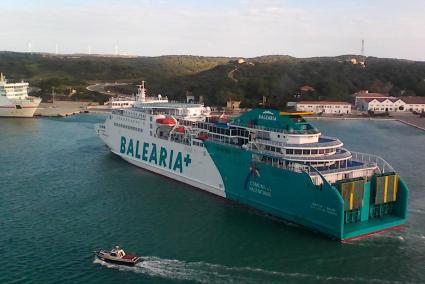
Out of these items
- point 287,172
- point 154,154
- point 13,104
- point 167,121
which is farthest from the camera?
point 13,104

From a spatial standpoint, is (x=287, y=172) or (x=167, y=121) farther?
(x=167, y=121)

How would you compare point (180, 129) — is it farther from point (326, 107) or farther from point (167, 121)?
point (326, 107)

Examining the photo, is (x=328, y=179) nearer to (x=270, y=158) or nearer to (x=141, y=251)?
(x=270, y=158)

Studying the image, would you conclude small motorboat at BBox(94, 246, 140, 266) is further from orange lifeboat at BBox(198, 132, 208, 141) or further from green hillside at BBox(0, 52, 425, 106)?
green hillside at BBox(0, 52, 425, 106)

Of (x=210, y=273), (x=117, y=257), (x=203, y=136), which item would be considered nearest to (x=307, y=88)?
(x=203, y=136)

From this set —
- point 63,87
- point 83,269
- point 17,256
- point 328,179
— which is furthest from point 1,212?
point 63,87

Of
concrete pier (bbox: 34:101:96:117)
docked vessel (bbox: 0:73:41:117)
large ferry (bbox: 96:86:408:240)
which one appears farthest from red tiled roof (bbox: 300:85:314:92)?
large ferry (bbox: 96:86:408:240)
